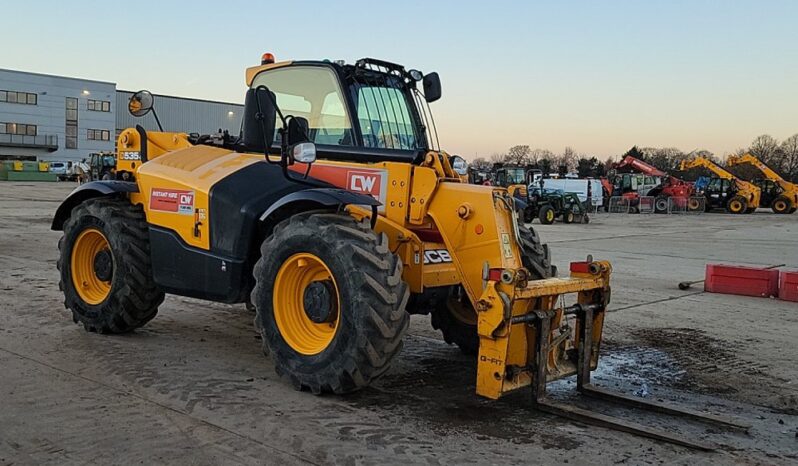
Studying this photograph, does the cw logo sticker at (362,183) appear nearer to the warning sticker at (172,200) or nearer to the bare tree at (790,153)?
the warning sticker at (172,200)

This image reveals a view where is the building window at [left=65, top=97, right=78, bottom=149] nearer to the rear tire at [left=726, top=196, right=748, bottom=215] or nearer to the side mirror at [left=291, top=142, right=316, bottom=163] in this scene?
the rear tire at [left=726, top=196, right=748, bottom=215]

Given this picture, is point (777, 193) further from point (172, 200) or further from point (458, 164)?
point (172, 200)

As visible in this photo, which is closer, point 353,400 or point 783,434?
point 783,434

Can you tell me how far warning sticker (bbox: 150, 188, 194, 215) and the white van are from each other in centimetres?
2993

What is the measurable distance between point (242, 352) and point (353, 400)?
1.74 m

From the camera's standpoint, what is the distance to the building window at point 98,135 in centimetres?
7506

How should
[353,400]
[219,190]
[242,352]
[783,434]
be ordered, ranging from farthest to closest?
[242,352] → [219,190] → [353,400] → [783,434]

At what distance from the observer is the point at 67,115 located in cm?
7338

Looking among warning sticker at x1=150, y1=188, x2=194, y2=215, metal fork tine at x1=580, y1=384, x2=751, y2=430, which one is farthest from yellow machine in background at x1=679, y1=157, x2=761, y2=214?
warning sticker at x1=150, y1=188, x2=194, y2=215

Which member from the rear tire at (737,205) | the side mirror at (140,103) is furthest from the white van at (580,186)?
the side mirror at (140,103)

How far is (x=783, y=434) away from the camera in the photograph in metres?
4.82

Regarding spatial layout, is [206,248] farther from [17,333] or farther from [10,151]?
[10,151]

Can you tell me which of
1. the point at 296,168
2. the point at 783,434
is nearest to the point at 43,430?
the point at 296,168

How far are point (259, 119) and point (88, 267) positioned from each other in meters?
2.70
